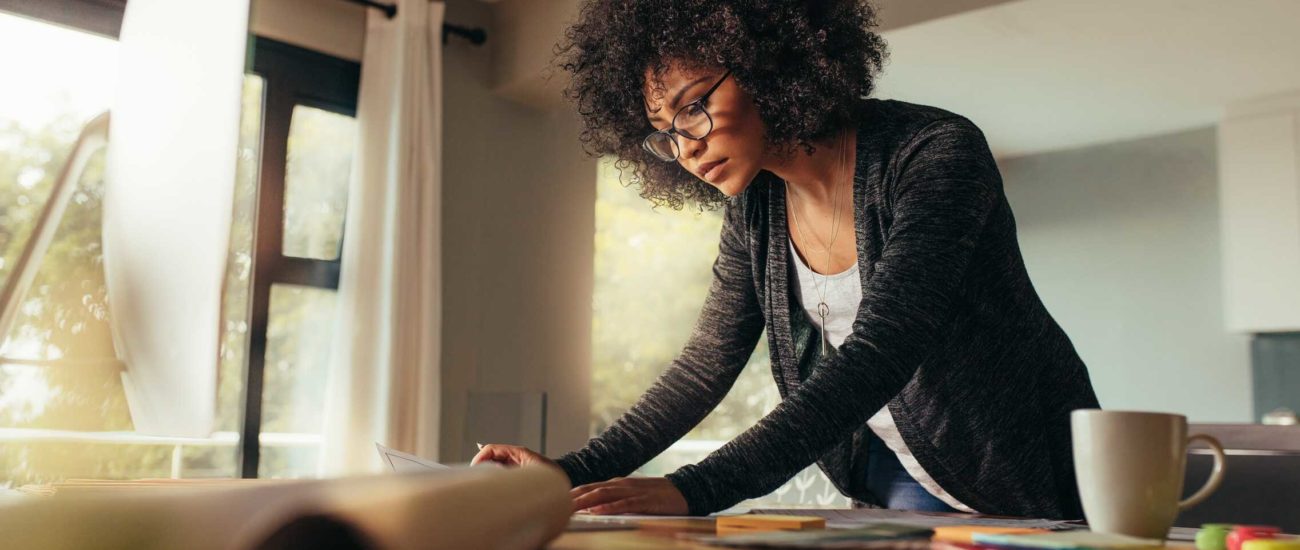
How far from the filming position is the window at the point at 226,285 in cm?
293

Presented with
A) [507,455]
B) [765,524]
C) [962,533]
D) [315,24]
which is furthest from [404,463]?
[315,24]

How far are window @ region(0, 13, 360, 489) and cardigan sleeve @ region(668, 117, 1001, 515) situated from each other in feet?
8.03

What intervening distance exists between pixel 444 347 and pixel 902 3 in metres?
1.97

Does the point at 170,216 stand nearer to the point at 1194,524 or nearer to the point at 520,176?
the point at 520,176

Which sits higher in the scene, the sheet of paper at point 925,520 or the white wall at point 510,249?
the white wall at point 510,249

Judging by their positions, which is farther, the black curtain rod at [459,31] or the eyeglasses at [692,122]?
the black curtain rod at [459,31]

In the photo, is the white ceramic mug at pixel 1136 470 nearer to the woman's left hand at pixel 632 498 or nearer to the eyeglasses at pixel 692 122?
the woman's left hand at pixel 632 498

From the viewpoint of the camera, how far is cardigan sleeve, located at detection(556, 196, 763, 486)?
134 centimetres

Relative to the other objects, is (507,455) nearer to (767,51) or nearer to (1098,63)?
(767,51)

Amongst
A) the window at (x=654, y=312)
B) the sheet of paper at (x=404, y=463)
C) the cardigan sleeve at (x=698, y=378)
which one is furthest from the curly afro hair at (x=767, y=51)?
the window at (x=654, y=312)

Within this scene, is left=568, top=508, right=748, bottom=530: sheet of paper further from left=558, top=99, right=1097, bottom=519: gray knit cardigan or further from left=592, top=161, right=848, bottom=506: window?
left=592, top=161, right=848, bottom=506: window

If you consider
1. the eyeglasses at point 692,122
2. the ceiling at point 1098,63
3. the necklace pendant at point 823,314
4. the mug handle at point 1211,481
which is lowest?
the mug handle at point 1211,481

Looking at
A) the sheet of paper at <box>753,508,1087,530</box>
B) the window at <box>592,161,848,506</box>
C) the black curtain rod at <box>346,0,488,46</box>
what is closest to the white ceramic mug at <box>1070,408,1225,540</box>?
the sheet of paper at <box>753,508,1087,530</box>

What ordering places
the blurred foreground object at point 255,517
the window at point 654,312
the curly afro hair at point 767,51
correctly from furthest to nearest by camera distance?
1. the window at point 654,312
2. the curly afro hair at point 767,51
3. the blurred foreground object at point 255,517
